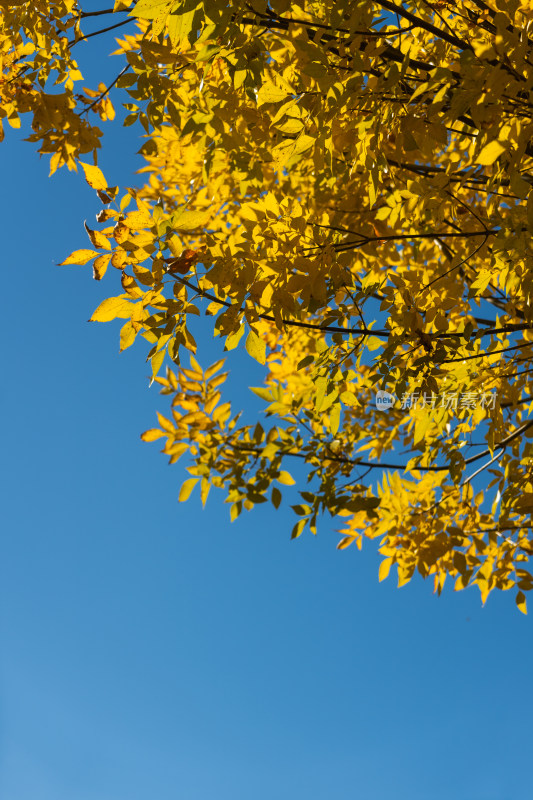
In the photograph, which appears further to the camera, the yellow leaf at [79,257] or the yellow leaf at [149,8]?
the yellow leaf at [79,257]

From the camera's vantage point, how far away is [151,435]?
3109mm

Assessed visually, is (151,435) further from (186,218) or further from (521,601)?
(521,601)

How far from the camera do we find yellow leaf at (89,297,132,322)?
2.03 metres

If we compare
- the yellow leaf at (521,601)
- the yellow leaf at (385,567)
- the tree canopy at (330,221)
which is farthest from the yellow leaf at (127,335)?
the yellow leaf at (521,601)

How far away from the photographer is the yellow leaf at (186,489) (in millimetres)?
2892

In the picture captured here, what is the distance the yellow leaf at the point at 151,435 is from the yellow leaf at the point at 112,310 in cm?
111

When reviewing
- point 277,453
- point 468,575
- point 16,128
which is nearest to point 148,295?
point 277,453

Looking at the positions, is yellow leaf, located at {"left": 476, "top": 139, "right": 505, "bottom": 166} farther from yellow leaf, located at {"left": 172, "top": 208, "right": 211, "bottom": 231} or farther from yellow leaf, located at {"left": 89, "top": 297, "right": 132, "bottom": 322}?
yellow leaf, located at {"left": 89, "top": 297, "right": 132, "bottom": 322}

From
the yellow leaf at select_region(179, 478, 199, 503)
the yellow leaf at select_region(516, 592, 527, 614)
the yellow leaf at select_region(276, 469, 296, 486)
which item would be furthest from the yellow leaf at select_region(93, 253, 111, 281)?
the yellow leaf at select_region(516, 592, 527, 614)

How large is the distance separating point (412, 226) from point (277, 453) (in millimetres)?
1436

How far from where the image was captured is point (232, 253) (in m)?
2.29

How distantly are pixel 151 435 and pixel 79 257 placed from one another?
1.22m

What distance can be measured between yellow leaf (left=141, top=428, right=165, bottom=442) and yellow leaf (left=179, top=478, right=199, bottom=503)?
1.11 feet

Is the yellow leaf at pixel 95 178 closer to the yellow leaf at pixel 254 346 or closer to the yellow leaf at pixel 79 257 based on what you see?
the yellow leaf at pixel 79 257
